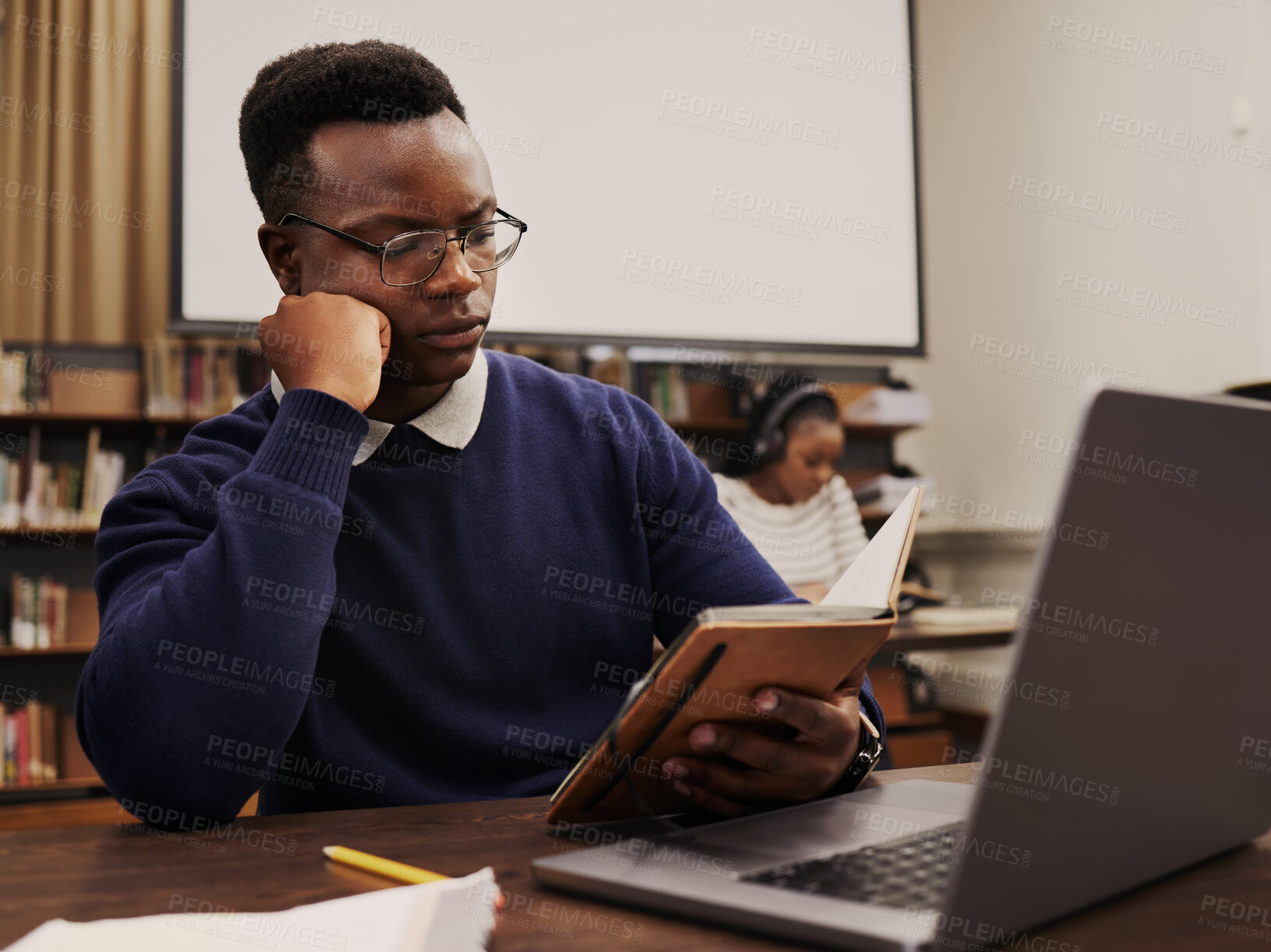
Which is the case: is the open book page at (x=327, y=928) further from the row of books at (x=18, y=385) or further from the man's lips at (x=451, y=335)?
the row of books at (x=18, y=385)

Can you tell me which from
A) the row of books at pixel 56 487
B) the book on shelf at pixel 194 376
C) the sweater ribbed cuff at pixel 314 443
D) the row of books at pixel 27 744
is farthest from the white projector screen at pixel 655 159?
the sweater ribbed cuff at pixel 314 443

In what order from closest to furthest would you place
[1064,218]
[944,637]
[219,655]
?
[219,655], [944,637], [1064,218]

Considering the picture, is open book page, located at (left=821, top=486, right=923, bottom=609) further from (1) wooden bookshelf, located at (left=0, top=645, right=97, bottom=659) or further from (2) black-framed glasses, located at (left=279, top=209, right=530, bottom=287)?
(1) wooden bookshelf, located at (left=0, top=645, right=97, bottom=659)

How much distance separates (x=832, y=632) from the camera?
573 millimetres

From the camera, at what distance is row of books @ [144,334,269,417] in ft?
11.0

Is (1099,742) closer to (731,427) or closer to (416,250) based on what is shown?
(416,250)

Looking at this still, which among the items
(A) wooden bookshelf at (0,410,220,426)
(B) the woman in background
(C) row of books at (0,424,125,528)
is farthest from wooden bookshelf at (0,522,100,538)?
(B) the woman in background

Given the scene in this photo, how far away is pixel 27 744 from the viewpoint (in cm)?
325

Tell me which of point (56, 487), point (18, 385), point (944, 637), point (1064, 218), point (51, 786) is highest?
point (1064, 218)

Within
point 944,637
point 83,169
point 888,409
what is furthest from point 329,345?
point 83,169

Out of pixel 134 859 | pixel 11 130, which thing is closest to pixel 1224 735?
→ pixel 134 859

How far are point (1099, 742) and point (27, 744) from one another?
361 centimetres

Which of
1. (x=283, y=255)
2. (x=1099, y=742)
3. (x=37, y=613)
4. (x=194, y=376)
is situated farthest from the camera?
(x=194, y=376)

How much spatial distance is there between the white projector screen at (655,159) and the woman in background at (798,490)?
9.7 inches
